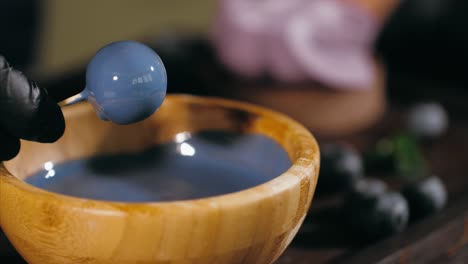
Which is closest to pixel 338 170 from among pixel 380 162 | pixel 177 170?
pixel 380 162

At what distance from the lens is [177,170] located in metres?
0.54

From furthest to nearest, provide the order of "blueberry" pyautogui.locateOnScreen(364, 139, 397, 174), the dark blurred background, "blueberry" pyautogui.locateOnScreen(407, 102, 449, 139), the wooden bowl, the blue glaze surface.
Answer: the dark blurred background < "blueberry" pyautogui.locateOnScreen(407, 102, 449, 139) < "blueberry" pyautogui.locateOnScreen(364, 139, 397, 174) < the blue glaze surface < the wooden bowl

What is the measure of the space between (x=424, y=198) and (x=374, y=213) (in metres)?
0.07

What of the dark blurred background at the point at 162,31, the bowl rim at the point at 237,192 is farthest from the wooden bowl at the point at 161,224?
the dark blurred background at the point at 162,31

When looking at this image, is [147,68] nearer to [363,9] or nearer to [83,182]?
[83,182]

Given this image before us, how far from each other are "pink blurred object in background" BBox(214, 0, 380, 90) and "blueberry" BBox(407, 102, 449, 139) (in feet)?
0.28

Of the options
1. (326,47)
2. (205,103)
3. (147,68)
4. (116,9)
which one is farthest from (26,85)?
(116,9)

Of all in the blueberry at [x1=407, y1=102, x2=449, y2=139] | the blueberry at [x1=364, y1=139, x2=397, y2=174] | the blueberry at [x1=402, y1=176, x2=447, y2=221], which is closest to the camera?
the blueberry at [x1=402, y1=176, x2=447, y2=221]

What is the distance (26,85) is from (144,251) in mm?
127

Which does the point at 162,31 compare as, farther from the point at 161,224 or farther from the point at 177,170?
the point at 161,224

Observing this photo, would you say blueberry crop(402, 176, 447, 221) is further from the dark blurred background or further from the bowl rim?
the dark blurred background

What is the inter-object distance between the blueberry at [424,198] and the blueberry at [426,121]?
21cm

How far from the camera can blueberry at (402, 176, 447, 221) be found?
2.01 ft

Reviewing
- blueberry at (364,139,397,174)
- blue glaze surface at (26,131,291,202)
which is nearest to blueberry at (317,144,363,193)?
blueberry at (364,139,397,174)
